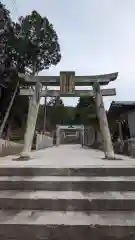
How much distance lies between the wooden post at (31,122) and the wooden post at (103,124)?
1.85m

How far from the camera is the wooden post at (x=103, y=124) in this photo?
23.9ft

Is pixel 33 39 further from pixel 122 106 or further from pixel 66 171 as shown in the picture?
pixel 66 171

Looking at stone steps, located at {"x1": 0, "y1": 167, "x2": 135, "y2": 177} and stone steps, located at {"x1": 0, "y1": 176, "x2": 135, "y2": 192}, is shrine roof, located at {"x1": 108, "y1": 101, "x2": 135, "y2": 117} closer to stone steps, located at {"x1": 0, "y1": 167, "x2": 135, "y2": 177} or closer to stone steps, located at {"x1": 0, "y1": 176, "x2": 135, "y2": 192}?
stone steps, located at {"x1": 0, "y1": 167, "x2": 135, "y2": 177}

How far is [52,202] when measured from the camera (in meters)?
3.54

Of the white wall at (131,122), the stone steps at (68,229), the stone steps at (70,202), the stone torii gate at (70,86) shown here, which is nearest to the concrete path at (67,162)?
the stone steps at (70,202)

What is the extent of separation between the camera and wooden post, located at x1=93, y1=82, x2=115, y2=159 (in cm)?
729

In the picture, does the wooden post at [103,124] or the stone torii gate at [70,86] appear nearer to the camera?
the wooden post at [103,124]

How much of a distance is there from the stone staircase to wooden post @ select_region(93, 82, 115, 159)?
2.76 m

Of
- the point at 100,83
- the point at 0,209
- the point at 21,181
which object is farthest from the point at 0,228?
the point at 100,83

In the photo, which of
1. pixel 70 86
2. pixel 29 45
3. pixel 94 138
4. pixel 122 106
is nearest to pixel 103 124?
pixel 70 86

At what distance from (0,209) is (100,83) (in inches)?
222

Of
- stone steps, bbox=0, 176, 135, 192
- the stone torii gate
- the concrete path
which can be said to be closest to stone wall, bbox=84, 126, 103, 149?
the stone torii gate

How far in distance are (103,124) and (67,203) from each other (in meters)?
4.34

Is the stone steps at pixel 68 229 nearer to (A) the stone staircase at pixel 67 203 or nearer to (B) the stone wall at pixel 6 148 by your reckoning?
(A) the stone staircase at pixel 67 203
